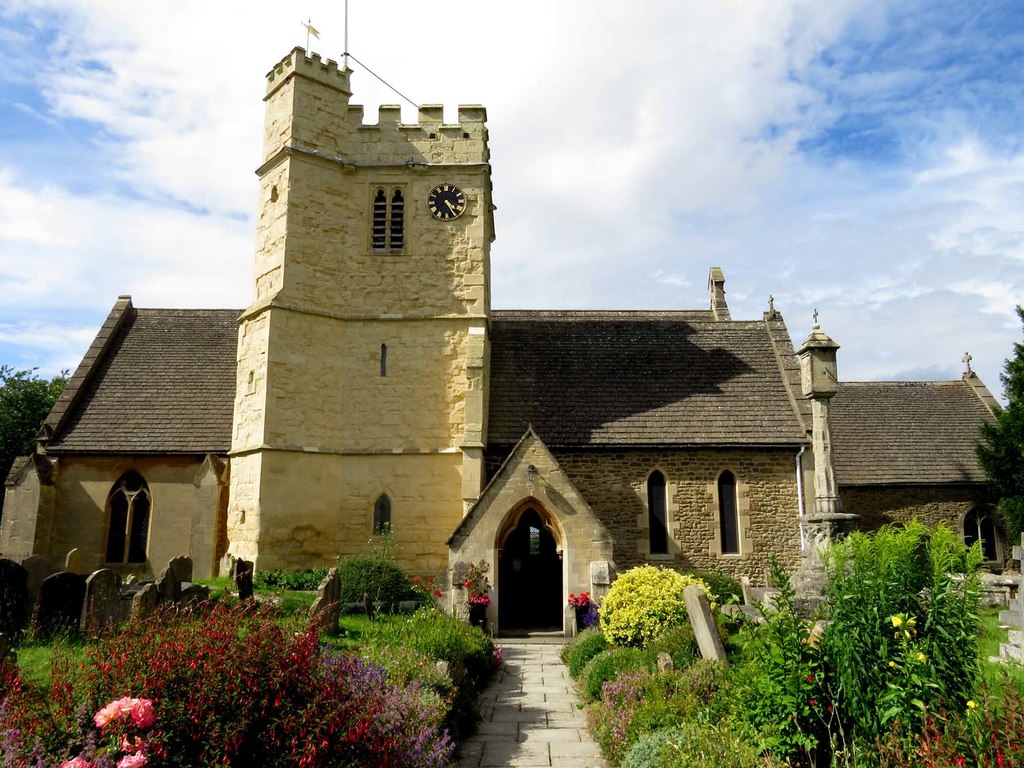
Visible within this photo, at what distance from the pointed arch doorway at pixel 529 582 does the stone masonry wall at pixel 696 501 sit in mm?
1798

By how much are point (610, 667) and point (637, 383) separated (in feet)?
37.4

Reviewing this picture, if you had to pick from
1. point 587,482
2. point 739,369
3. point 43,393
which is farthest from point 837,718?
point 43,393

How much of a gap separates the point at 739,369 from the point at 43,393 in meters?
30.9

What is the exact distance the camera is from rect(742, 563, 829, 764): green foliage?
19.6ft

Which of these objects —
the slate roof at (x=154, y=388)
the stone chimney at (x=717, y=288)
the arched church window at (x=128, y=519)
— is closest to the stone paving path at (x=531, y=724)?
the slate roof at (x=154, y=388)

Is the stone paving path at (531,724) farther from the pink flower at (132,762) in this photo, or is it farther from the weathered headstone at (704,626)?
the pink flower at (132,762)

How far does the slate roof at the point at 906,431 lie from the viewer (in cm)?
2198

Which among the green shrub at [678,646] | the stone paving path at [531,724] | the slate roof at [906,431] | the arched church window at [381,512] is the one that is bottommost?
the stone paving path at [531,724]

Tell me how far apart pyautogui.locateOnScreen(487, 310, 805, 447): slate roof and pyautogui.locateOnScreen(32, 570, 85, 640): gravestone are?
10.0 meters

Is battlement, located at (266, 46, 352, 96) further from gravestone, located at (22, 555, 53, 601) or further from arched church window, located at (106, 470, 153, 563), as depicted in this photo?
gravestone, located at (22, 555, 53, 601)

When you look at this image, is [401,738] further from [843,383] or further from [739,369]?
[843,383]

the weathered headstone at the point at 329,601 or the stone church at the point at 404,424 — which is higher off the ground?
the stone church at the point at 404,424

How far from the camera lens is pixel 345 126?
20.2m

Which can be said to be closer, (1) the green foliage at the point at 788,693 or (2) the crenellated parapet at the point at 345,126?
(1) the green foliage at the point at 788,693
